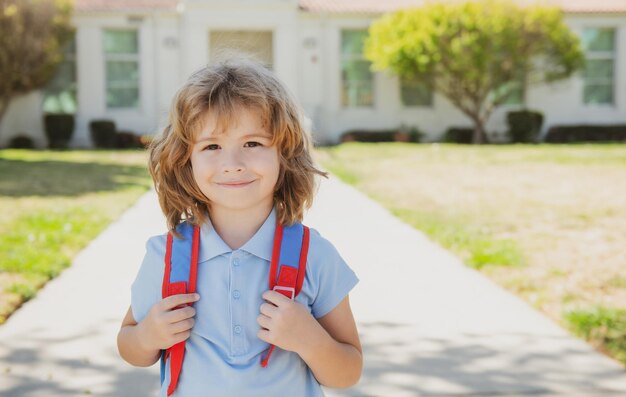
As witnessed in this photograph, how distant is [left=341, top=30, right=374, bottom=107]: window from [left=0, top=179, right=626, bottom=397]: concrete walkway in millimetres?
16272

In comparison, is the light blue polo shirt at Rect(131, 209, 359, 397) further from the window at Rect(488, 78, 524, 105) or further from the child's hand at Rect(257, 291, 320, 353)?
the window at Rect(488, 78, 524, 105)

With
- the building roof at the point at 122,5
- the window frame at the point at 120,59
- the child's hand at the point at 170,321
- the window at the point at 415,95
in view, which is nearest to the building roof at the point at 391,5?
the window at the point at 415,95

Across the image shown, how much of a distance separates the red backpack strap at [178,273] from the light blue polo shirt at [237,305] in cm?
2

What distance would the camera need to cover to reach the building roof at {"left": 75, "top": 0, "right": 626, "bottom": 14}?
70.4 feet

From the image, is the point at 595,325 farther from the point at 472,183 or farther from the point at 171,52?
the point at 171,52

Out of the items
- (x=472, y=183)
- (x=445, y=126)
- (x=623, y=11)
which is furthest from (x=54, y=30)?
(x=623, y=11)

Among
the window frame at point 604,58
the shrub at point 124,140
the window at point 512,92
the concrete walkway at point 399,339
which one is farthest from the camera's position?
the window frame at point 604,58

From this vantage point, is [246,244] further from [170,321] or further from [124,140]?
[124,140]

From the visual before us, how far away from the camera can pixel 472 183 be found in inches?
464

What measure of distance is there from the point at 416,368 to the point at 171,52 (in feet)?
62.1

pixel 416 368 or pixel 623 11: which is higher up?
pixel 623 11

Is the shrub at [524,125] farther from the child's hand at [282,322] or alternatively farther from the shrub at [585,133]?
the child's hand at [282,322]

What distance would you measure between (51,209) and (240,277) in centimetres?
731

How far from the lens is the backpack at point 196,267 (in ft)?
6.11
